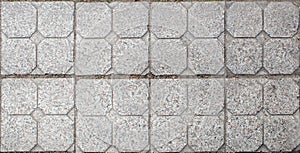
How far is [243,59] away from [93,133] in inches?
34.2

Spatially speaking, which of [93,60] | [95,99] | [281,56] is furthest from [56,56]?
[281,56]

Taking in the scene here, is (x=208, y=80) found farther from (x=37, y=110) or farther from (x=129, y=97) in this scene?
(x=37, y=110)

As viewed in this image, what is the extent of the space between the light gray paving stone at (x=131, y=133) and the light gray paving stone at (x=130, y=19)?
17.5 inches

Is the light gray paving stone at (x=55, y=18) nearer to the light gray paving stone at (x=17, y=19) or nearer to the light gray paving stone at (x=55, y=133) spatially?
the light gray paving stone at (x=17, y=19)

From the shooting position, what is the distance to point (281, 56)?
200cm

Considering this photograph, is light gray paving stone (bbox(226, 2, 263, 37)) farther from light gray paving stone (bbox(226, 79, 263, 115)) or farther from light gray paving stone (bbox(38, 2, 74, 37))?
light gray paving stone (bbox(38, 2, 74, 37))

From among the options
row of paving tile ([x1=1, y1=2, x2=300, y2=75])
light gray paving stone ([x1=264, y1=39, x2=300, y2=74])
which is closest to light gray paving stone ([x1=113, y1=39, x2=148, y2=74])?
row of paving tile ([x1=1, y1=2, x2=300, y2=75])

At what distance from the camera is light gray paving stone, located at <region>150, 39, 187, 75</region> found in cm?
199

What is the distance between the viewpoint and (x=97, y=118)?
6.50ft

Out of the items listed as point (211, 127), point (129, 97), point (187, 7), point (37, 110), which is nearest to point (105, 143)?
point (129, 97)

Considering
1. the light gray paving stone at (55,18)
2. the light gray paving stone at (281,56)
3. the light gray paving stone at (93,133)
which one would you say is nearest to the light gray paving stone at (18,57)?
the light gray paving stone at (55,18)

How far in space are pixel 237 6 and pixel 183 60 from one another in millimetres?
400

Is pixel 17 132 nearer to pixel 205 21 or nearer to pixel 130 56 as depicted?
pixel 130 56

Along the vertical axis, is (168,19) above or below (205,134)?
above
